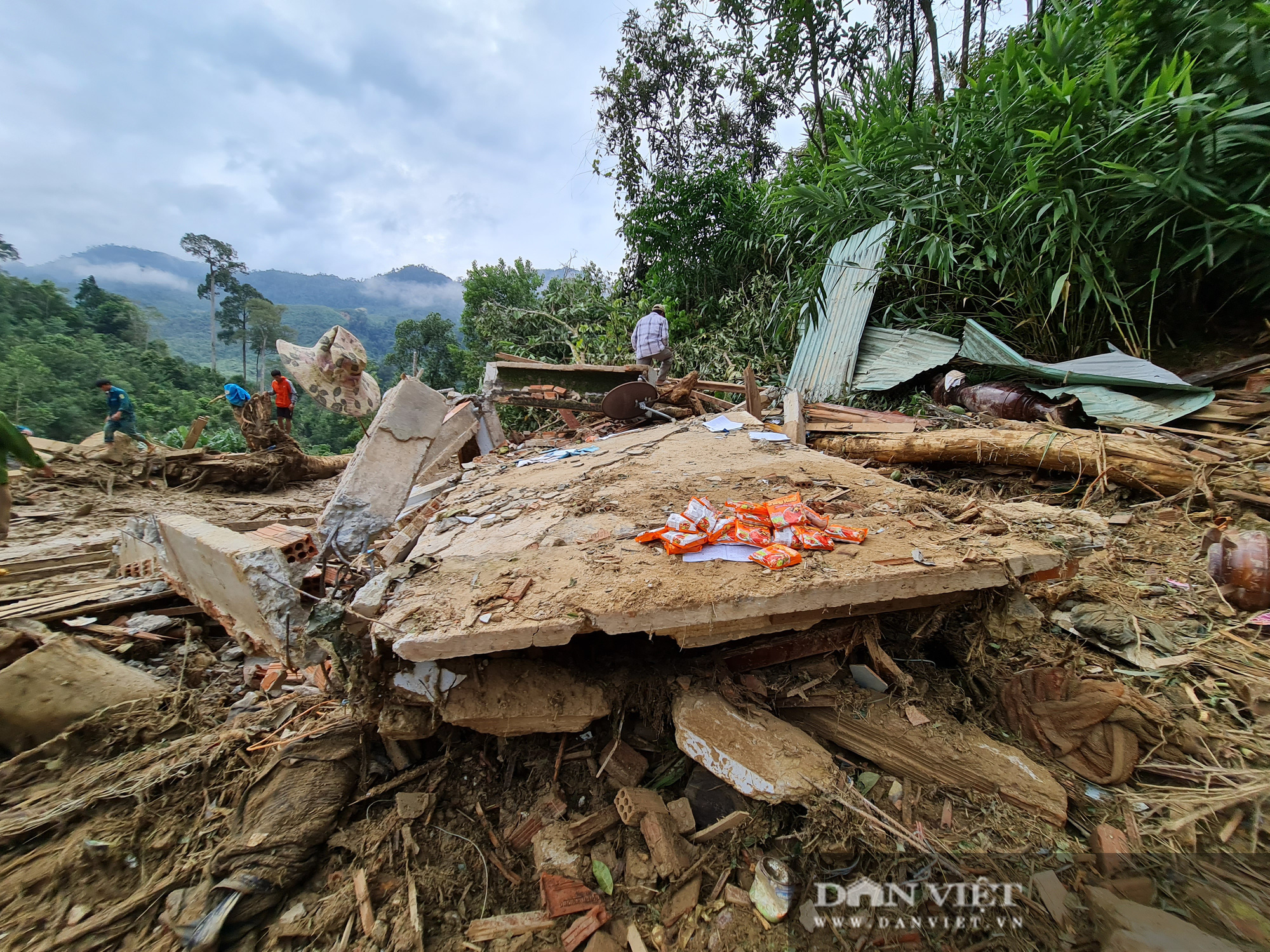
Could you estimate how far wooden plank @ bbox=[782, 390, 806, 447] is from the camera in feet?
13.9

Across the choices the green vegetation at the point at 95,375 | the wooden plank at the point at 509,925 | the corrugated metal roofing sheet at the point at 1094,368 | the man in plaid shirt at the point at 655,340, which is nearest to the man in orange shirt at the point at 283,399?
the green vegetation at the point at 95,375

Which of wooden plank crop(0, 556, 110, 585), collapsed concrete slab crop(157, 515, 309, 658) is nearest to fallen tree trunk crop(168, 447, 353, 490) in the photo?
wooden plank crop(0, 556, 110, 585)

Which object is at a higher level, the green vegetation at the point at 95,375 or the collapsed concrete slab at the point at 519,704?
the green vegetation at the point at 95,375

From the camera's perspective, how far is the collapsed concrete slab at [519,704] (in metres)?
1.72

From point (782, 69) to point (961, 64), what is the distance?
123 inches

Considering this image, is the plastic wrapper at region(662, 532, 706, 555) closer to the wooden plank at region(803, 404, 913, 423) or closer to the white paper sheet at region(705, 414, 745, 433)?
the white paper sheet at region(705, 414, 745, 433)

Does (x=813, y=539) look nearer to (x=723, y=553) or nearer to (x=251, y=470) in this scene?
(x=723, y=553)

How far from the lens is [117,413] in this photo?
796 cm

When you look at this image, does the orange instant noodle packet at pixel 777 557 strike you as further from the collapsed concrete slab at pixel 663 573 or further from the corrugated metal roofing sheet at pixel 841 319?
the corrugated metal roofing sheet at pixel 841 319

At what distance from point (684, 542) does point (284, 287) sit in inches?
7625

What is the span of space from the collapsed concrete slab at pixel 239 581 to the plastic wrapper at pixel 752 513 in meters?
2.12

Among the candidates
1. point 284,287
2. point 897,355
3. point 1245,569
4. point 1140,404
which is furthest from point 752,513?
point 284,287

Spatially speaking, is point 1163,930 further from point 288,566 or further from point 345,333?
point 345,333

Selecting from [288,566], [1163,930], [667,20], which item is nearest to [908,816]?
[1163,930]
